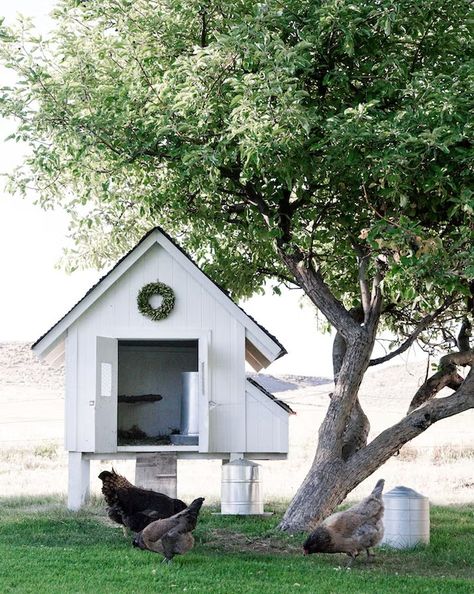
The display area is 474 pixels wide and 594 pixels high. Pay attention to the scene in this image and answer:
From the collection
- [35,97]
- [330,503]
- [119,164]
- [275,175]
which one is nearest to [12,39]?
[35,97]

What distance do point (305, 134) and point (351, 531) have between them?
542 centimetres

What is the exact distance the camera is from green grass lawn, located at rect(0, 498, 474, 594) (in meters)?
11.7

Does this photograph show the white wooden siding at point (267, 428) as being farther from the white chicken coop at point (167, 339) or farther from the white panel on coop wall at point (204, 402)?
the white panel on coop wall at point (204, 402)

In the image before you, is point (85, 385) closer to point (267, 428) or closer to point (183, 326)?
point (183, 326)

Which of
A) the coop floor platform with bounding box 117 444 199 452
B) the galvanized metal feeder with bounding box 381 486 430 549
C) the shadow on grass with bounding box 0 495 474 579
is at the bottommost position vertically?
the shadow on grass with bounding box 0 495 474 579

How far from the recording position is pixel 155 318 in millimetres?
17922

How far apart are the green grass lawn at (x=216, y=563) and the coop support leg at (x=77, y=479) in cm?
25

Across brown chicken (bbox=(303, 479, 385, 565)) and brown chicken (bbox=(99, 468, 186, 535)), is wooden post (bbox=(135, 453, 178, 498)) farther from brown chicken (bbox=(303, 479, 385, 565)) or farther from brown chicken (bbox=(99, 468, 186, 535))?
brown chicken (bbox=(303, 479, 385, 565))

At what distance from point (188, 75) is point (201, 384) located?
5.22m

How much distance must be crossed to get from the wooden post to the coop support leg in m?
0.89

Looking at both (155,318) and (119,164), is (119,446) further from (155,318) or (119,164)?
(119,164)

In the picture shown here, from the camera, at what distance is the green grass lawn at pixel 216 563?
1166 centimetres

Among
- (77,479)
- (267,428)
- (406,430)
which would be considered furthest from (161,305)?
(406,430)

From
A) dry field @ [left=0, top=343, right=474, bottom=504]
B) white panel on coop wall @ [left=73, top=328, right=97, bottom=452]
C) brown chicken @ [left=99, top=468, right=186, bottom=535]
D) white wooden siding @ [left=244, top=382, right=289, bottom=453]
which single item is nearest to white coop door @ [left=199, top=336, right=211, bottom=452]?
white wooden siding @ [left=244, top=382, right=289, bottom=453]
